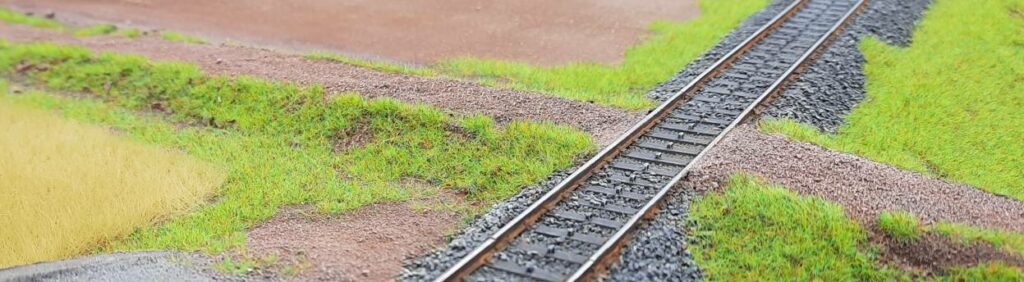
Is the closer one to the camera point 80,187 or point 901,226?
point 901,226

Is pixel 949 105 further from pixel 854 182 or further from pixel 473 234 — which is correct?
pixel 473 234

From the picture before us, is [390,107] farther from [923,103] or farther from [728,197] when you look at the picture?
[923,103]

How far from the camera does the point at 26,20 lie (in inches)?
976

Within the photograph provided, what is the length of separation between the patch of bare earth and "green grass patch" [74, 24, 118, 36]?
1937 centimetres

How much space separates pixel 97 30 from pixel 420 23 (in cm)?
822

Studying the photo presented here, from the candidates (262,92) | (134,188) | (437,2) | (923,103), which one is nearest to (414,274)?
(134,188)

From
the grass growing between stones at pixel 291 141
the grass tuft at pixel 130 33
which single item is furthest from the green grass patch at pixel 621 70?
the grass tuft at pixel 130 33

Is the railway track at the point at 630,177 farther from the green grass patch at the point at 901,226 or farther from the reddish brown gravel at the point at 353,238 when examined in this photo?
the green grass patch at the point at 901,226

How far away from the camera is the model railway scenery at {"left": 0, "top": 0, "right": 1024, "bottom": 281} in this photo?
1119cm

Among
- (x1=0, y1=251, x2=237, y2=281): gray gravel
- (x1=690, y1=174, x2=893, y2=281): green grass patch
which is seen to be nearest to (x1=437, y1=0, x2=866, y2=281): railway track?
(x1=690, y1=174, x2=893, y2=281): green grass patch

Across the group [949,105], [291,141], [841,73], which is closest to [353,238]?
[291,141]

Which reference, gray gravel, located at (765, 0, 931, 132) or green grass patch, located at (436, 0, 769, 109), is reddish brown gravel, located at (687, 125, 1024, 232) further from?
green grass patch, located at (436, 0, 769, 109)

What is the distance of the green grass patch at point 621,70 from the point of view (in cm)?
1753

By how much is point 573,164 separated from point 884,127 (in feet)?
18.5
